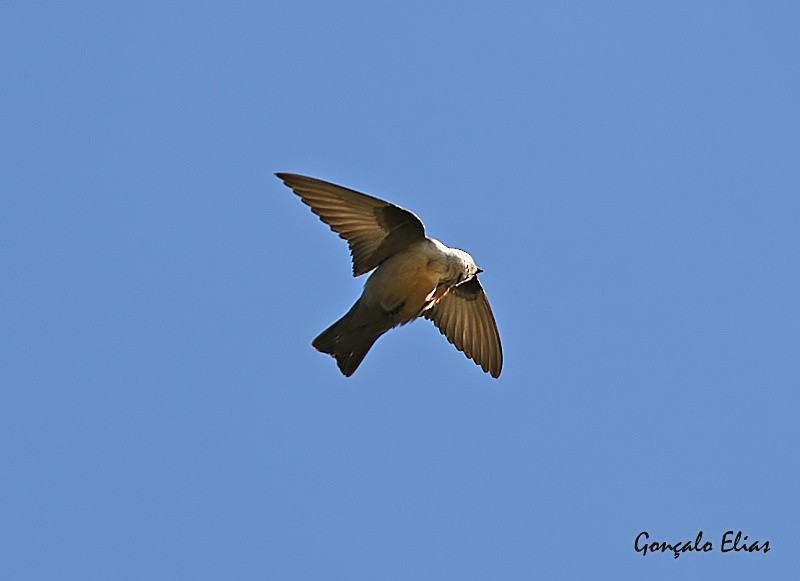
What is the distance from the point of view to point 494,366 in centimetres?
1338

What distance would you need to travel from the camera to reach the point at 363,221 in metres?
11.8

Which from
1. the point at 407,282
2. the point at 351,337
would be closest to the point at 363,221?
the point at 407,282

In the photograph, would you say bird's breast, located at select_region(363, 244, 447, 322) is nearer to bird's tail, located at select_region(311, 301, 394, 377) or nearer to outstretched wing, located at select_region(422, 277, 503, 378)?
bird's tail, located at select_region(311, 301, 394, 377)

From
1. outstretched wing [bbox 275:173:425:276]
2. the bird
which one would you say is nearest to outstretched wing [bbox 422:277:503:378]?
the bird

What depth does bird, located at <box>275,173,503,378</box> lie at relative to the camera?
11555 millimetres

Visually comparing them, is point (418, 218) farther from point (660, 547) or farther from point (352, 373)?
point (660, 547)

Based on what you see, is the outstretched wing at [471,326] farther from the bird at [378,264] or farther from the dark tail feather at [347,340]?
the dark tail feather at [347,340]

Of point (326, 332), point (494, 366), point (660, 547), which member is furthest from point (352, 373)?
point (660, 547)

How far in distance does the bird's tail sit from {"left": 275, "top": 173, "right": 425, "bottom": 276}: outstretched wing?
454mm

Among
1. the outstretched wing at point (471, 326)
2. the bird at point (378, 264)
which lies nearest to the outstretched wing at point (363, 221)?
the bird at point (378, 264)

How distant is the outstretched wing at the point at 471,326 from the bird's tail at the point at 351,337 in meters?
1.61

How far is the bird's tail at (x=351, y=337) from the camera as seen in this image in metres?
11.7

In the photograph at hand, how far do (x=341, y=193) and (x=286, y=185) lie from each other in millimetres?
480

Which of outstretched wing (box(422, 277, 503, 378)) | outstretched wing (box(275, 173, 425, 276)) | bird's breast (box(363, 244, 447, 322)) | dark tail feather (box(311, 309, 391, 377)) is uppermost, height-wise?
outstretched wing (box(422, 277, 503, 378))
